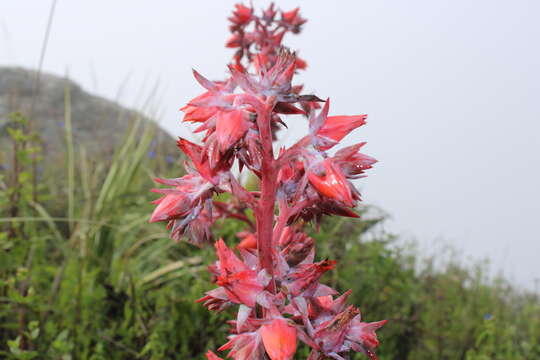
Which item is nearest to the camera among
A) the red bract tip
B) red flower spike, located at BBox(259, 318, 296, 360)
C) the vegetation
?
red flower spike, located at BBox(259, 318, 296, 360)

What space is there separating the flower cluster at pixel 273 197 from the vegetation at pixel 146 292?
43.7 inches

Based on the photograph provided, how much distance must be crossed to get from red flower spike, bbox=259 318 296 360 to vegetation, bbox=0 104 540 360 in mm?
1177

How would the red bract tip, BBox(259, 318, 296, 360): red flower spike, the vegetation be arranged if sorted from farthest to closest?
the vegetation < the red bract tip < BBox(259, 318, 296, 360): red flower spike

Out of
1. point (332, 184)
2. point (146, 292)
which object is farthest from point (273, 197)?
point (146, 292)

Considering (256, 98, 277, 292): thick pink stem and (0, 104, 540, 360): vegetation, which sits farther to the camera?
(0, 104, 540, 360): vegetation

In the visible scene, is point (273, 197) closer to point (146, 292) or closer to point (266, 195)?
point (266, 195)

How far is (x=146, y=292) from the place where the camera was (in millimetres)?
2701

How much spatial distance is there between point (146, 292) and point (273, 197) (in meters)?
1.90

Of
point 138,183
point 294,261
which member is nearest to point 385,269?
point 294,261

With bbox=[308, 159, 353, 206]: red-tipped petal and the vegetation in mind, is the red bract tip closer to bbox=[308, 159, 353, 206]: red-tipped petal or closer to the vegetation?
bbox=[308, 159, 353, 206]: red-tipped petal

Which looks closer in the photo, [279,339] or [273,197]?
[279,339]

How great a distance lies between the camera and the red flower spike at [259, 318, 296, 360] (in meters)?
0.88

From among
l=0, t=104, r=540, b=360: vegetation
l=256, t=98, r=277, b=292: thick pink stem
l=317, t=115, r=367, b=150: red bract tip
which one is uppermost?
l=317, t=115, r=367, b=150: red bract tip

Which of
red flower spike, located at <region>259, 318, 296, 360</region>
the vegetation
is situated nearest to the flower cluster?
red flower spike, located at <region>259, 318, 296, 360</region>
